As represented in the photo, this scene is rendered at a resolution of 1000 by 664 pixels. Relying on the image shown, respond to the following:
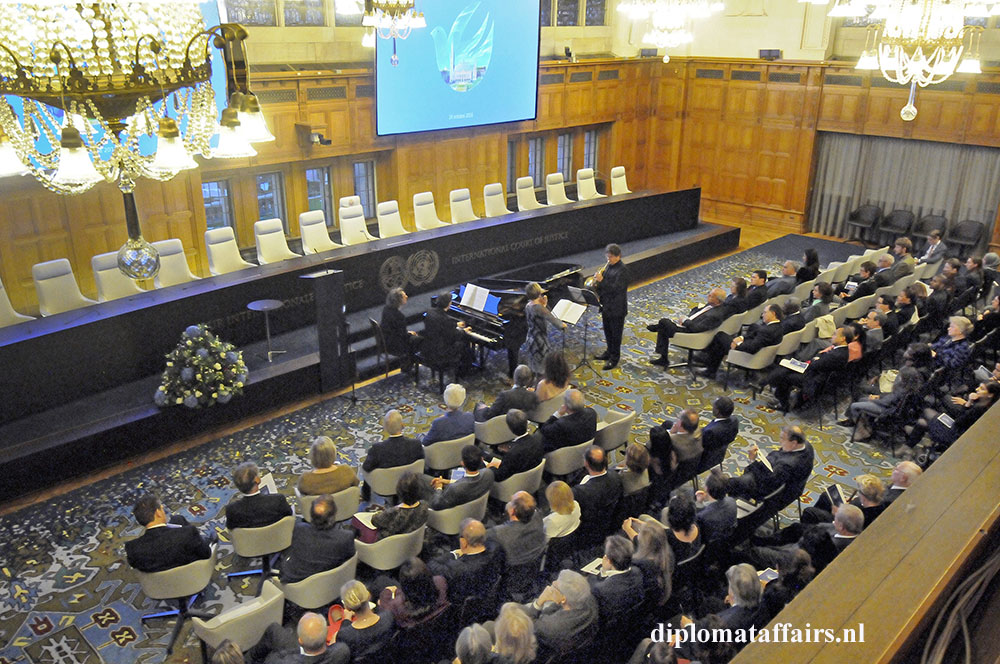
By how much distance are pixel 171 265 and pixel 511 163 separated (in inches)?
315

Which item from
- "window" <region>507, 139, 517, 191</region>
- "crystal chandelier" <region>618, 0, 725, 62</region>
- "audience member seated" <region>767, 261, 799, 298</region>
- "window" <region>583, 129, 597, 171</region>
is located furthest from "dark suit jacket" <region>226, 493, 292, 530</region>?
"window" <region>583, 129, 597, 171</region>

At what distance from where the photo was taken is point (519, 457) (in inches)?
239

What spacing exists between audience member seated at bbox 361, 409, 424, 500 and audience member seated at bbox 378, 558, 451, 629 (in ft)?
→ 5.38

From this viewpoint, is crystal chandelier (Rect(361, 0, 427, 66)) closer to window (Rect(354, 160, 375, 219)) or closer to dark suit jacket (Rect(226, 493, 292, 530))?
window (Rect(354, 160, 375, 219))

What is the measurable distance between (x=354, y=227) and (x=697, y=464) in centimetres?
686

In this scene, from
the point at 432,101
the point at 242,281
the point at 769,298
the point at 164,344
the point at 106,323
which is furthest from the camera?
the point at 432,101

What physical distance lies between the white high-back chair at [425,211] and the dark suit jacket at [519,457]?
713 centimetres

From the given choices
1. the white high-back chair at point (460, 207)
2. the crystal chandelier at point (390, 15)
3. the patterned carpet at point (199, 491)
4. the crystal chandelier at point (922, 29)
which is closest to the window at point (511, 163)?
the white high-back chair at point (460, 207)

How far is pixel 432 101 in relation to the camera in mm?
13516

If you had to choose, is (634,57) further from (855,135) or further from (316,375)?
(316,375)

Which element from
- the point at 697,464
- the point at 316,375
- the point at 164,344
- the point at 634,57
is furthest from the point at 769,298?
the point at 634,57

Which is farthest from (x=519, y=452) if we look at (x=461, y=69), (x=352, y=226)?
(x=461, y=69)

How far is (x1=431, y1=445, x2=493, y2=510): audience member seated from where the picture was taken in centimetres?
566

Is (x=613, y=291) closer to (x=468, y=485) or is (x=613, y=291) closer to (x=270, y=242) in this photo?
(x=468, y=485)
